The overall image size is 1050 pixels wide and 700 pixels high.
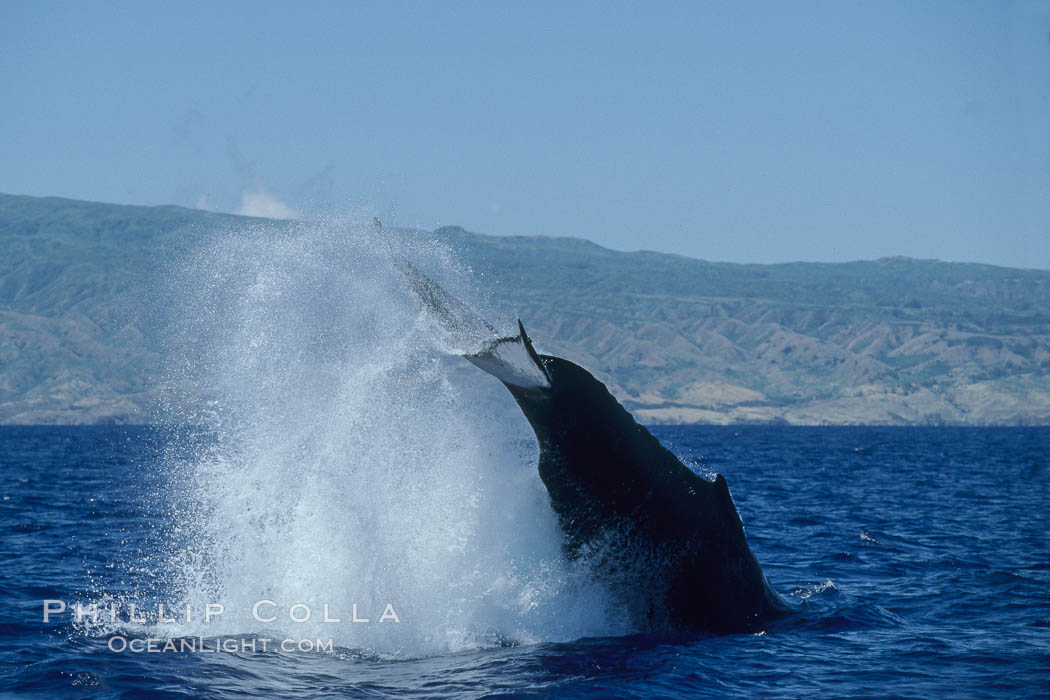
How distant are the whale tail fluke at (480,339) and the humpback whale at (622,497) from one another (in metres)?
0.01

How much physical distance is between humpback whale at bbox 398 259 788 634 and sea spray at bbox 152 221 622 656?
1.29 feet

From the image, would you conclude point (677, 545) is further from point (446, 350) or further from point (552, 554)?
point (446, 350)

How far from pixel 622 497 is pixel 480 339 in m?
1.95

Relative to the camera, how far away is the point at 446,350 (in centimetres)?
855

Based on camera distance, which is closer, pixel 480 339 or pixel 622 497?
pixel 480 339

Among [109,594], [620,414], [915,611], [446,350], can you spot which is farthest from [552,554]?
[109,594]

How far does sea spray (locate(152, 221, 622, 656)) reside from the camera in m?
10.5

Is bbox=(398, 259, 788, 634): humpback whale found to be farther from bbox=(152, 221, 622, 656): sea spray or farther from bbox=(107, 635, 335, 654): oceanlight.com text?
bbox=(107, 635, 335, 654): oceanlight.com text

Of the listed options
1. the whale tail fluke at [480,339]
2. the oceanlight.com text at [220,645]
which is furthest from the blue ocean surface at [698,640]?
the whale tail fluke at [480,339]

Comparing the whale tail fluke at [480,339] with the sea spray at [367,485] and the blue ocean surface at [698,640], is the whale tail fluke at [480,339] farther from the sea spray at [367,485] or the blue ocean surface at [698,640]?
the blue ocean surface at [698,640]

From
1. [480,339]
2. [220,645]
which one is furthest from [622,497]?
[220,645]

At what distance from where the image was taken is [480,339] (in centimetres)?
852

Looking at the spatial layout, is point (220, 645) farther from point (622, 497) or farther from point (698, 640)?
point (698, 640)

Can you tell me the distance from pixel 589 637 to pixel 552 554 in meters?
0.96
